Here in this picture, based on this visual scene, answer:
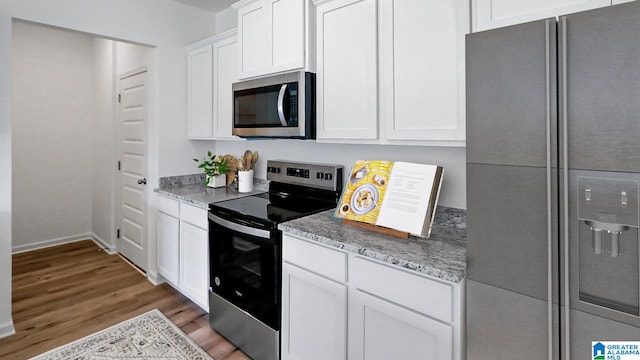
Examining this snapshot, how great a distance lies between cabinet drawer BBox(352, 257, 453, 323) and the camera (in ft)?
4.01

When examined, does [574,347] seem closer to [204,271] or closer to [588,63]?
[588,63]

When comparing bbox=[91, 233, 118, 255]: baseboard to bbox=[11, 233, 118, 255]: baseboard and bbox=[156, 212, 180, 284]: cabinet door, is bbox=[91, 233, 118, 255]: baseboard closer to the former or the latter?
bbox=[11, 233, 118, 255]: baseboard

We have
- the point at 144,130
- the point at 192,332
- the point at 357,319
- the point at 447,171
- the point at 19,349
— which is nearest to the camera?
the point at 357,319

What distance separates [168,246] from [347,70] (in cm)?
213

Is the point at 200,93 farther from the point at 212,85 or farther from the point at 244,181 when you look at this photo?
the point at 244,181

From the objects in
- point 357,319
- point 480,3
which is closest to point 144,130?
point 357,319

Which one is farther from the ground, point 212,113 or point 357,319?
point 212,113

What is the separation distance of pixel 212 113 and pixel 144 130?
76 centimetres

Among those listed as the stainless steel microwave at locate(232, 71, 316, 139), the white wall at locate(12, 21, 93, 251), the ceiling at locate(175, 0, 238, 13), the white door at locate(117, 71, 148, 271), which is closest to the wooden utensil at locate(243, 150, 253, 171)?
the stainless steel microwave at locate(232, 71, 316, 139)

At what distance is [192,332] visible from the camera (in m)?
2.32

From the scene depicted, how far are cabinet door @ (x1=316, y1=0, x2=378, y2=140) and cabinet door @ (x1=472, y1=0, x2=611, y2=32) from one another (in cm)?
53

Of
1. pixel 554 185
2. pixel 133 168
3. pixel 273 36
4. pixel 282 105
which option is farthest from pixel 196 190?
pixel 554 185

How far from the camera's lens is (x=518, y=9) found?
1.28m

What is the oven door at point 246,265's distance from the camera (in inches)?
Answer: 72.9
